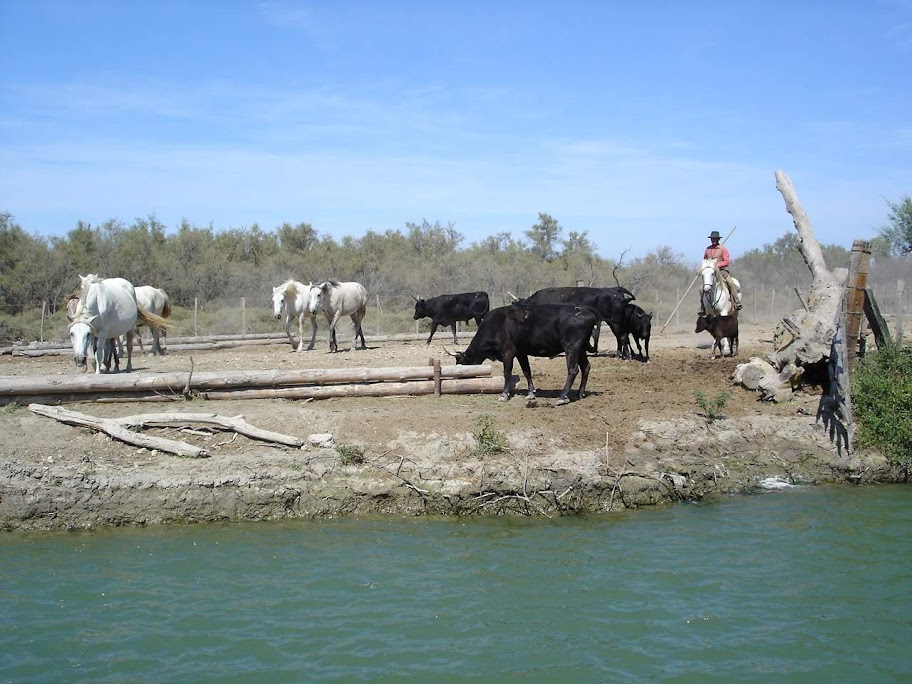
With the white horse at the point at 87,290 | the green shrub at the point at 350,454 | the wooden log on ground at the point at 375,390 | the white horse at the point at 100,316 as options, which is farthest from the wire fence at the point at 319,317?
the green shrub at the point at 350,454

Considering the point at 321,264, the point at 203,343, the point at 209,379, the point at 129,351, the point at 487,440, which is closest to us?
the point at 487,440

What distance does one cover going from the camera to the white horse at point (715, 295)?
662 inches

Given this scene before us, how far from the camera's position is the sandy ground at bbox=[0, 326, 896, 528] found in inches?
400

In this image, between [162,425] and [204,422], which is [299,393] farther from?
[162,425]

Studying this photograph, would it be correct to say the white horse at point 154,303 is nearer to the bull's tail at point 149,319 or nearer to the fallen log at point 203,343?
the bull's tail at point 149,319

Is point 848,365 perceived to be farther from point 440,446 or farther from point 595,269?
point 595,269

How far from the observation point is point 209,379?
12609 millimetres

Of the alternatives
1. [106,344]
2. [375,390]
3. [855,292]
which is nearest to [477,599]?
[375,390]

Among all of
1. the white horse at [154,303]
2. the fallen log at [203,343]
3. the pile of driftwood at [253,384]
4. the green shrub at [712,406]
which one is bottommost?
the green shrub at [712,406]

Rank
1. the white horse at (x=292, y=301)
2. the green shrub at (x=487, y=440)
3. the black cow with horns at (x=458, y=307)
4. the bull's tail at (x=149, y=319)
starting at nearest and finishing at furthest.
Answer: the green shrub at (x=487, y=440)
the bull's tail at (x=149, y=319)
the white horse at (x=292, y=301)
the black cow with horns at (x=458, y=307)

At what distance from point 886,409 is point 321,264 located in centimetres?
3240

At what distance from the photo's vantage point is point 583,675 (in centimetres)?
665

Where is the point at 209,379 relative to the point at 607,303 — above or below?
below

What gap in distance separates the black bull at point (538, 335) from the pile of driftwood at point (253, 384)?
56cm
